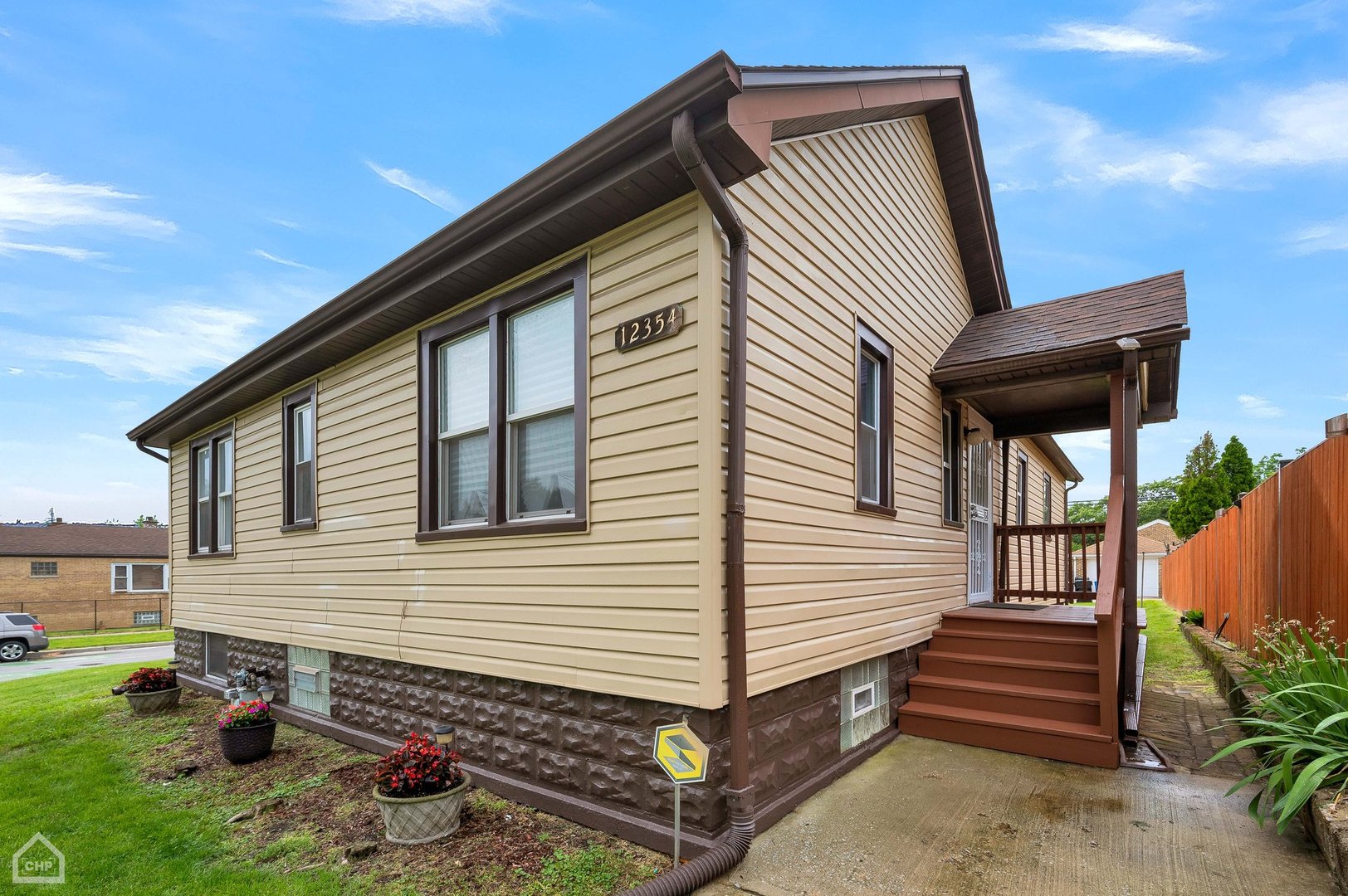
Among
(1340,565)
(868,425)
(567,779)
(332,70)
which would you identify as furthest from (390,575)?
(332,70)

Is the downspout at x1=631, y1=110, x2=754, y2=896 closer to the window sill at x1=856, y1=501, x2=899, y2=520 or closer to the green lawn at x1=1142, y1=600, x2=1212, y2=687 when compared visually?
the window sill at x1=856, y1=501, x2=899, y2=520

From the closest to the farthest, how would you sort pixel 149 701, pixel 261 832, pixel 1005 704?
pixel 261 832, pixel 1005 704, pixel 149 701

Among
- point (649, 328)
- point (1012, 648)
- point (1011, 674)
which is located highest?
point (649, 328)

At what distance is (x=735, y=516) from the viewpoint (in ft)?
11.7

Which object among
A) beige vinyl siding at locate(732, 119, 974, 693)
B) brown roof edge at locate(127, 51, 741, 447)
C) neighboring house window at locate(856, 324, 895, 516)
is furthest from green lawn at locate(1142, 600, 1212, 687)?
brown roof edge at locate(127, 51, 741, 447)

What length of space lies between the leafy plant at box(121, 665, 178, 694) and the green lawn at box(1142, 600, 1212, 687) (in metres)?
11.9

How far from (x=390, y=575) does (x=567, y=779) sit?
104 inches

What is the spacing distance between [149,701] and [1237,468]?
116 feet

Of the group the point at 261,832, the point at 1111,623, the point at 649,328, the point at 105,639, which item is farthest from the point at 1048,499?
the point at 105,639

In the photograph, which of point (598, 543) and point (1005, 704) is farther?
point (1005, 704)

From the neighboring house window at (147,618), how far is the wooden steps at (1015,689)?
36275mm

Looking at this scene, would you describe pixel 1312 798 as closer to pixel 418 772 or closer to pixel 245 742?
pixel 418 772

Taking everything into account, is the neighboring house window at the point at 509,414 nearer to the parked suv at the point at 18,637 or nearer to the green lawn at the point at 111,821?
the green lawn at the point at 111,821

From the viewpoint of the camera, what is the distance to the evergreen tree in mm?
27156
